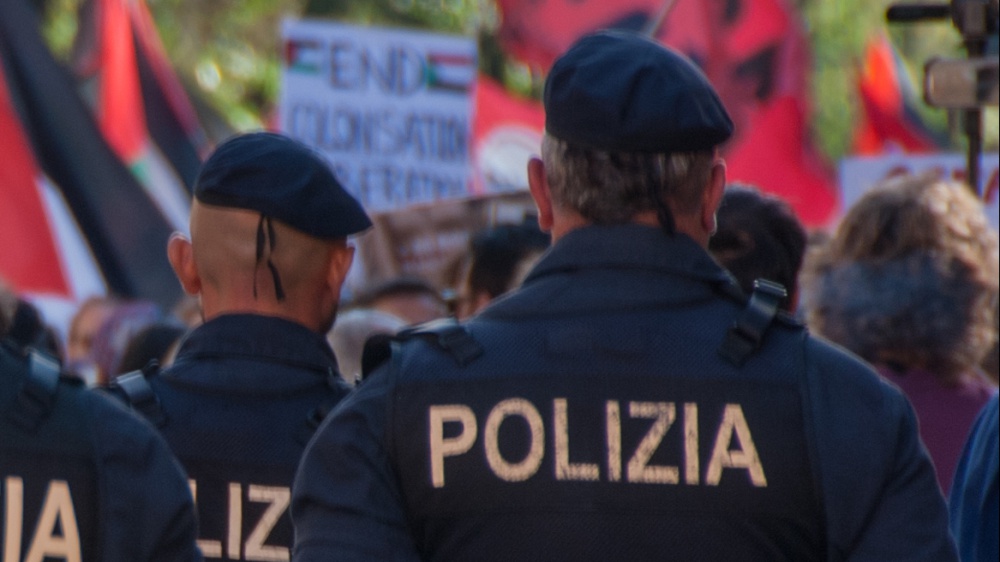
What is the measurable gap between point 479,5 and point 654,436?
2127 centimetres

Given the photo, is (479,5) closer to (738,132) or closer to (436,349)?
(738,132)

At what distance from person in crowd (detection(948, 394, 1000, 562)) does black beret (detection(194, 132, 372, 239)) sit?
1.20 meters

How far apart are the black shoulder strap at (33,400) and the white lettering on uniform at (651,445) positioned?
2.75ft

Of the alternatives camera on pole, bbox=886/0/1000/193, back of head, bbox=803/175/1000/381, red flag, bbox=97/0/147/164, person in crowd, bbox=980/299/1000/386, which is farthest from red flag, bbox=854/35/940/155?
back of head, bbox=803/175/1000/381

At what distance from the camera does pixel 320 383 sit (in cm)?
288

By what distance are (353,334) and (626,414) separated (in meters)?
2.73

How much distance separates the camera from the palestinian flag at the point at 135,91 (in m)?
9.62

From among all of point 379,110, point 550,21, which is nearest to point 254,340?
point 379,110

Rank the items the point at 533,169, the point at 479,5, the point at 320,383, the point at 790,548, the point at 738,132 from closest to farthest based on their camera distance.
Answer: the point at 790,548 < the point at 533,169 < the point at 320,383 < the point at 738,132 < the point at 479,5

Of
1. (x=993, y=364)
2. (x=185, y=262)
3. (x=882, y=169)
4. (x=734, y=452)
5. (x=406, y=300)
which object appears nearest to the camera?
(x=734, y=452)

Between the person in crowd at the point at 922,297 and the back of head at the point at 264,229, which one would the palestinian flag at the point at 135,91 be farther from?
the back of head at the point at 264,229

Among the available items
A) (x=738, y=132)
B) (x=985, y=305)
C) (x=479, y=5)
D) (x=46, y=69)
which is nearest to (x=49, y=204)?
(x=46, y=69)

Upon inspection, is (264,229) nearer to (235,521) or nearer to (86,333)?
(235,521)

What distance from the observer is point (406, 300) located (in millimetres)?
6270
